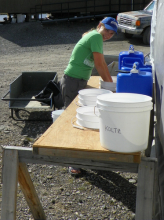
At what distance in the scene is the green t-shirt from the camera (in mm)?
3771

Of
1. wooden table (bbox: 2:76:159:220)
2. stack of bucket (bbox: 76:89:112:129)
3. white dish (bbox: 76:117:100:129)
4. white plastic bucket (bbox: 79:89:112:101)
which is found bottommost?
wooden table (bbox: 2:76:159:220)

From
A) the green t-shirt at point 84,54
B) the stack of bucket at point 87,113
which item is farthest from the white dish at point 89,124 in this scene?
the green t-shirt at point 84,54

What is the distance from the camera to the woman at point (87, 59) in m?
3.78

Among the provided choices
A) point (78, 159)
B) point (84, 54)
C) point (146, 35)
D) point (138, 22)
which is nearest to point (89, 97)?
point (78, 159)

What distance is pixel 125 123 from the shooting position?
1924mm

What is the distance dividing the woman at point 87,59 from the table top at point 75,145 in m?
1.45

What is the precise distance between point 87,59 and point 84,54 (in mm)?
76

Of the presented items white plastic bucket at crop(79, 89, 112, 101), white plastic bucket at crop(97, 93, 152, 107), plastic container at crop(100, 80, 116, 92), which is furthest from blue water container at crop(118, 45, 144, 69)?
white plastic bucket at crop(97, 93, 152, 107)

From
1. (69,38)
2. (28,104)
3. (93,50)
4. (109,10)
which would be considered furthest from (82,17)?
(93,50)

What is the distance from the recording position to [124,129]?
1.93 m

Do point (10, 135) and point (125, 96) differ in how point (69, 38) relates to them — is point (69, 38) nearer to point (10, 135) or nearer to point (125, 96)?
point (10, 135)

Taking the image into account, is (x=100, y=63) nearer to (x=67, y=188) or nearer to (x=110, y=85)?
(x=110, y=85)

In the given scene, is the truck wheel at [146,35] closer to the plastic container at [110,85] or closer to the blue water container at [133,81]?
the plastic container at [110,85]

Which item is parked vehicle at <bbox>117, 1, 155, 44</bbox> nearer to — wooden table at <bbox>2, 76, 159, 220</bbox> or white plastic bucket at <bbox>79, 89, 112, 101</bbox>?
white plastic bucket at <bbox>79, 89, 112, 101</bbox>
